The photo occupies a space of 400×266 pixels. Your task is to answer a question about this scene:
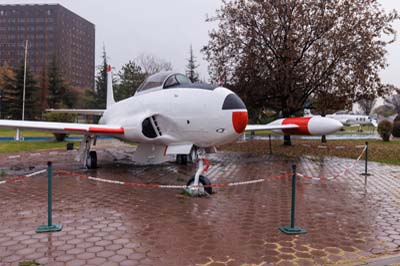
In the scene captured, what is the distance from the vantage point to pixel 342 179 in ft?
31.1

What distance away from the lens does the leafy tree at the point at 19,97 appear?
42594mm

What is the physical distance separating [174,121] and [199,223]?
299cm

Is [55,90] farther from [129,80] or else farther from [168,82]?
[168,82]

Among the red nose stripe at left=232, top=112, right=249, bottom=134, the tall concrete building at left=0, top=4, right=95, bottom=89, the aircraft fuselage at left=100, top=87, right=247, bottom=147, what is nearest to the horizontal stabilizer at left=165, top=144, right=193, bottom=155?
the aircraft fuselage at left=100, top=87, right=247, bottom=147

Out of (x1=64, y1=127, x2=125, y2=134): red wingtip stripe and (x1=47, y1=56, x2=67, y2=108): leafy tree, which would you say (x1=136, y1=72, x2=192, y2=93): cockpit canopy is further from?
(x1=47, y1=56, x2=67, y2=108): leafy tree

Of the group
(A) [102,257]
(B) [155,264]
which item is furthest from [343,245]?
(A) [102,257]

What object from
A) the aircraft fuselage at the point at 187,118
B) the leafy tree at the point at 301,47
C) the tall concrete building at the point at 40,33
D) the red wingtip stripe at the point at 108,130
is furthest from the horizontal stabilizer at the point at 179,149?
the tall concrete building at the point at 40,33

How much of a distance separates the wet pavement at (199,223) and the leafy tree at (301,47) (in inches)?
335

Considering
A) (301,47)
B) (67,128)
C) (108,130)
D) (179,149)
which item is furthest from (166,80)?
(301,47)

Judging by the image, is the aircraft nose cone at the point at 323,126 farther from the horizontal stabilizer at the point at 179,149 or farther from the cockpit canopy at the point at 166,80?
the horizontal stabilizer at the point at 179,149

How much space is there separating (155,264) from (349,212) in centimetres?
407

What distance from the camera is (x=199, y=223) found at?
205 inches

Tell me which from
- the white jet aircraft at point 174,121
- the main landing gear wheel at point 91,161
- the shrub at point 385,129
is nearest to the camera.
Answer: the white jet aircraft at point 174,121

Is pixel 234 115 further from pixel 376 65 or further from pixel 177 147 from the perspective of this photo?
pixel 376 65
